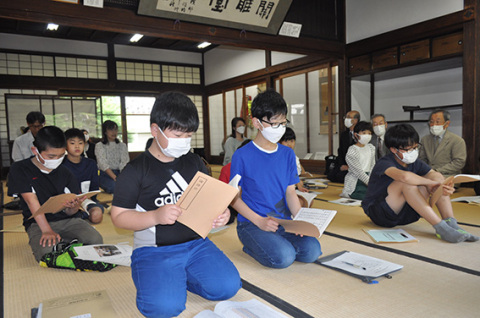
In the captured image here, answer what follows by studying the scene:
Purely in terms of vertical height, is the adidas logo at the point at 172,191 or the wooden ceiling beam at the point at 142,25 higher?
the wooden ceiling beam at the point at 142,25

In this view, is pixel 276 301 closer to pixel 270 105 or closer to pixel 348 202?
pixel 270 105

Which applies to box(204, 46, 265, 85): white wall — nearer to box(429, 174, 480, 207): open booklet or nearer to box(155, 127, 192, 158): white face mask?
box(429, 174, 480, 207): open booklet

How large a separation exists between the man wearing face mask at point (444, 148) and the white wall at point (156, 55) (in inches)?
285

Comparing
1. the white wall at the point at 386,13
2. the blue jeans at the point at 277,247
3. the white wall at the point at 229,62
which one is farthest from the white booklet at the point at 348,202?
the white wall at the point at 229,62

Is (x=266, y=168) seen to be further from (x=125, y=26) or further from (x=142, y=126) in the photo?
(x=142, y=126)

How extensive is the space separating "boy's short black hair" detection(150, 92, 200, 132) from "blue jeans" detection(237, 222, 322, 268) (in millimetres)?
828

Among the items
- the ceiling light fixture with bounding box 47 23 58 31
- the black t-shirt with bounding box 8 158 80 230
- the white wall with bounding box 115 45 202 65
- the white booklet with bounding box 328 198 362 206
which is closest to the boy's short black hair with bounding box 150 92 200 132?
the black t-shirt with bounding box 8 158 80 230

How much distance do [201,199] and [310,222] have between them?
0.69 m

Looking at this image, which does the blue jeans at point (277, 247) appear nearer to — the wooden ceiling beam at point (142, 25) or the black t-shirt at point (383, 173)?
the black t-shirt at point (383, 173)

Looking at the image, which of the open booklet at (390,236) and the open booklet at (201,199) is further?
the open booklet at (390,236)

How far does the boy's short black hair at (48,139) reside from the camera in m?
2.12

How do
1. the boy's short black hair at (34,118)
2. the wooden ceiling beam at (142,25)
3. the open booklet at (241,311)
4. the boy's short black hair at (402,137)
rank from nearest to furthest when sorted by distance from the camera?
the open booklet at (241,311) → the boy's short black hair at (402,137) → the wooden ceiling beam at (142,25) → the boy's short black hair at (34,118)

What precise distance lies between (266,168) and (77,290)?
119cm

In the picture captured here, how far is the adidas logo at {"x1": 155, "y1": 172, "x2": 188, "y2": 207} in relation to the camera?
1.51 meters
